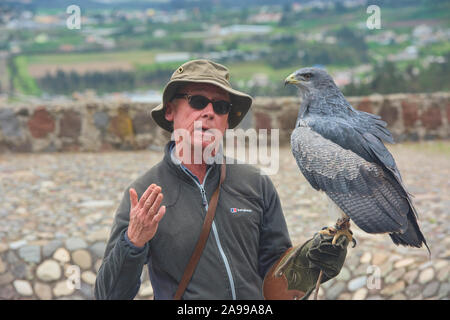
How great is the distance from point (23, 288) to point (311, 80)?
12.4ft

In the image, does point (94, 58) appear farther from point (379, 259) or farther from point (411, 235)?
point (411, 235)

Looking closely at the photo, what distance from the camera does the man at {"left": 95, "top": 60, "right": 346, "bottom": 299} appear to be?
2.38 metres

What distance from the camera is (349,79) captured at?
41.7 feet

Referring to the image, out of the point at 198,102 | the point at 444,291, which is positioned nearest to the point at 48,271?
the point at 198,102

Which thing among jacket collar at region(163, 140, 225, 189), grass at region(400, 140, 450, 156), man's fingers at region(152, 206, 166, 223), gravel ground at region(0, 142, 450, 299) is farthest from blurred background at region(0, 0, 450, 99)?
man's fingers at region(152, 206, 166, 223)

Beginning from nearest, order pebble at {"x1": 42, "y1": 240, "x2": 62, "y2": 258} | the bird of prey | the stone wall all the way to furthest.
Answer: the bird of prey → pebble at {"x1": 42, "y1": 240, "x2": 62, "y2": 258} → the stone wall

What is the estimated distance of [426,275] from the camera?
4535 millimetres

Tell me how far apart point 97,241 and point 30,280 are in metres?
0.72

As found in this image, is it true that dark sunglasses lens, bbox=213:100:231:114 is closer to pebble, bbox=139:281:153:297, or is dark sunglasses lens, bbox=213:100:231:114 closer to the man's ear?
the man's ear

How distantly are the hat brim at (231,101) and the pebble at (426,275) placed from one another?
8.84 feet

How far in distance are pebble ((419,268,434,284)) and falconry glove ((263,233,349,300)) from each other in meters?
2.26

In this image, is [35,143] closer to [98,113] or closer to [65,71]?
[98,113]

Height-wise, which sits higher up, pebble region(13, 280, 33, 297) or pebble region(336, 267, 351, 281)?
pebble region(336, 267, 351, 281)

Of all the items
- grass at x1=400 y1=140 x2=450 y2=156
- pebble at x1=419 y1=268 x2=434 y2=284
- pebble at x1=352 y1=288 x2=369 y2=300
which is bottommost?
pebble at x1=352 y1=288 x2=369 y2=300
